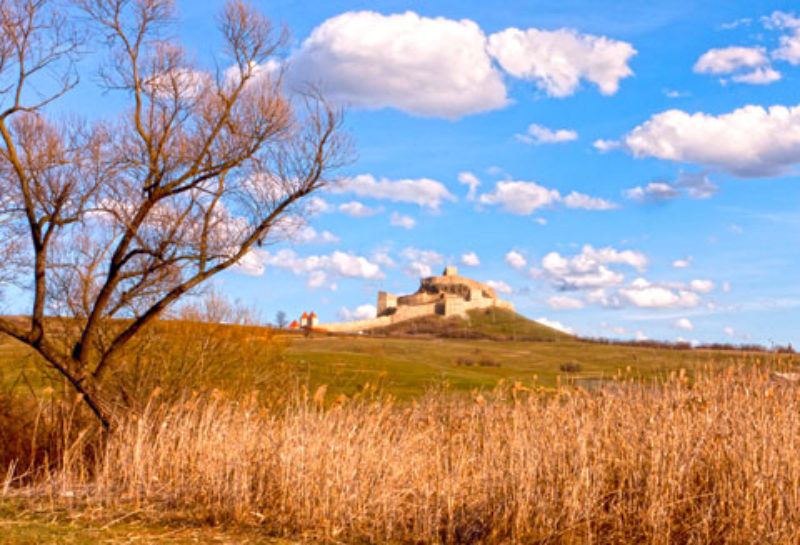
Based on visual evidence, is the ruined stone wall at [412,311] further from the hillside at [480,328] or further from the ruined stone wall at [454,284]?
the ruined stone wall at [454,284]

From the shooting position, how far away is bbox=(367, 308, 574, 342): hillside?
321 ft

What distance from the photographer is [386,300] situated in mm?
120688

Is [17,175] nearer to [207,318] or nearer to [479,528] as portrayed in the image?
[207,318]

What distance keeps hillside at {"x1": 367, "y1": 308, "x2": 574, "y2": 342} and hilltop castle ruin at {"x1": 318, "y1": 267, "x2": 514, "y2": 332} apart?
5.38 feet

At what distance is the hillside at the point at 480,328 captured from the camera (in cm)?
9781

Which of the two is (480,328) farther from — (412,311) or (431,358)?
(431,358)

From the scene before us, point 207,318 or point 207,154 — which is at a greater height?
point 207,154

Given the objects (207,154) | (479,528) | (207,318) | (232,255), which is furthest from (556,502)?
(207,318)

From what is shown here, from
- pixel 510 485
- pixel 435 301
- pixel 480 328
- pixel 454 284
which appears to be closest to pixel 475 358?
pixel 510 485

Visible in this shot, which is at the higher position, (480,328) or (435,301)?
(435,301)

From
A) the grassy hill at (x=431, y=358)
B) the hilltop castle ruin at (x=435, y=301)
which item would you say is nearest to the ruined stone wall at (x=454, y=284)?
the hilltop castle ruin at (x=435, y=301)

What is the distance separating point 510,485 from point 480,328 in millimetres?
103336

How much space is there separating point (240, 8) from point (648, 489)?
10305 millimetres

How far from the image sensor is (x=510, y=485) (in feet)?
24.4
